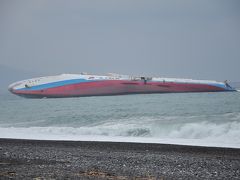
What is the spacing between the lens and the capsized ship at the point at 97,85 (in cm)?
5300

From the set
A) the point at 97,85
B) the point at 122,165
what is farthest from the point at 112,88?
the point at 122,165

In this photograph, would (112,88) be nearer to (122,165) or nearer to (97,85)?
(97,85)

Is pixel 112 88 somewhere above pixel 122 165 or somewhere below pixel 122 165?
above

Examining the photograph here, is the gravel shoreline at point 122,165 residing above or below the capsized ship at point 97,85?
below

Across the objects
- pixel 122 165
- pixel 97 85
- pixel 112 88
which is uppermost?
pixel 97 85

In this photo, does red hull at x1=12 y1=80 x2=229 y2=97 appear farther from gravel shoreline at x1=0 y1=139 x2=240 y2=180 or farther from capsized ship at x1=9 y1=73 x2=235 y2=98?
gravel shoreline at x1=0 y1=139 x2=240 y2=180

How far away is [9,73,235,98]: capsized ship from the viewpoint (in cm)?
5300

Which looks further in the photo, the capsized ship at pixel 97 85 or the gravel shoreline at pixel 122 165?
the capsized ship at pixel 97 85

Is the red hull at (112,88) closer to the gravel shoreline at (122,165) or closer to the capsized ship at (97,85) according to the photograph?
the capsized ship at (97,85)

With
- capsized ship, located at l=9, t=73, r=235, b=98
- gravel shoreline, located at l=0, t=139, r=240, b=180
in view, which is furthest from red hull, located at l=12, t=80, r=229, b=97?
gravel shoreline, located at l=0, t=139, r=240, b=180

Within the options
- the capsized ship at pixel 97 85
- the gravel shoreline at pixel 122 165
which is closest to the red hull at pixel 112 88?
the capsized ship at pixel 97 85

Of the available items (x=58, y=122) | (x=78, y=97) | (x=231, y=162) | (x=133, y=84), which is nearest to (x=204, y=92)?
(x=133, y=84)

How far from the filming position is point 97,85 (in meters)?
53.6

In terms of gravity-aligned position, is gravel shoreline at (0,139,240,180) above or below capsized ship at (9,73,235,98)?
below
